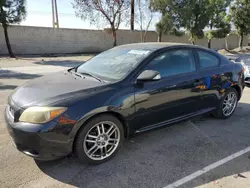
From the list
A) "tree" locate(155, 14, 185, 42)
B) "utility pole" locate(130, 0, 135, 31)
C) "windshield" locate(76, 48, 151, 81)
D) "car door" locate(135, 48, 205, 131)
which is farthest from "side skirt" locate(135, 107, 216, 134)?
"tree" locate(155, 14, 185, 42)

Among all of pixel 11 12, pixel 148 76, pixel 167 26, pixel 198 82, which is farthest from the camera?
pixel 167 26

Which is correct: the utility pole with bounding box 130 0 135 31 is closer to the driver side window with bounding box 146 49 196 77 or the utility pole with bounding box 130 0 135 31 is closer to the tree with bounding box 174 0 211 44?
the tree with bounding box 174 0 211 44

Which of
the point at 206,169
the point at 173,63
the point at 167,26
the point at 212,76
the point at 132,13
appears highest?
the point at 132,13

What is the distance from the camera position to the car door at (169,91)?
3160mm

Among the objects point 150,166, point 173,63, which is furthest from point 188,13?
point 150,166

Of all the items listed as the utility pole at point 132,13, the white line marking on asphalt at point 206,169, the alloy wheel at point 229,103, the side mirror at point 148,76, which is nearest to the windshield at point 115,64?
the side mirror at point 148,76

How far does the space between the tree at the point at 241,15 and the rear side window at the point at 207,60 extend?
22.5 m

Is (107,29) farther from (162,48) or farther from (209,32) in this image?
(162,48)

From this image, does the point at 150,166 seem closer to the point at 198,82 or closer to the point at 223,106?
the point at 198,82

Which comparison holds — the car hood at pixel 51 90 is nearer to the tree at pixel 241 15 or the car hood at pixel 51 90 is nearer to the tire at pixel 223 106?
the tire at pixel 223 106

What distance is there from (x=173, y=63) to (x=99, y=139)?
1670 mm

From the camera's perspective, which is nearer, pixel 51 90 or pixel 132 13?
pixel 51 90

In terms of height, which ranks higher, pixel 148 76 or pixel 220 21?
pixel 220 21

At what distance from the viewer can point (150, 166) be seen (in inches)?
114
